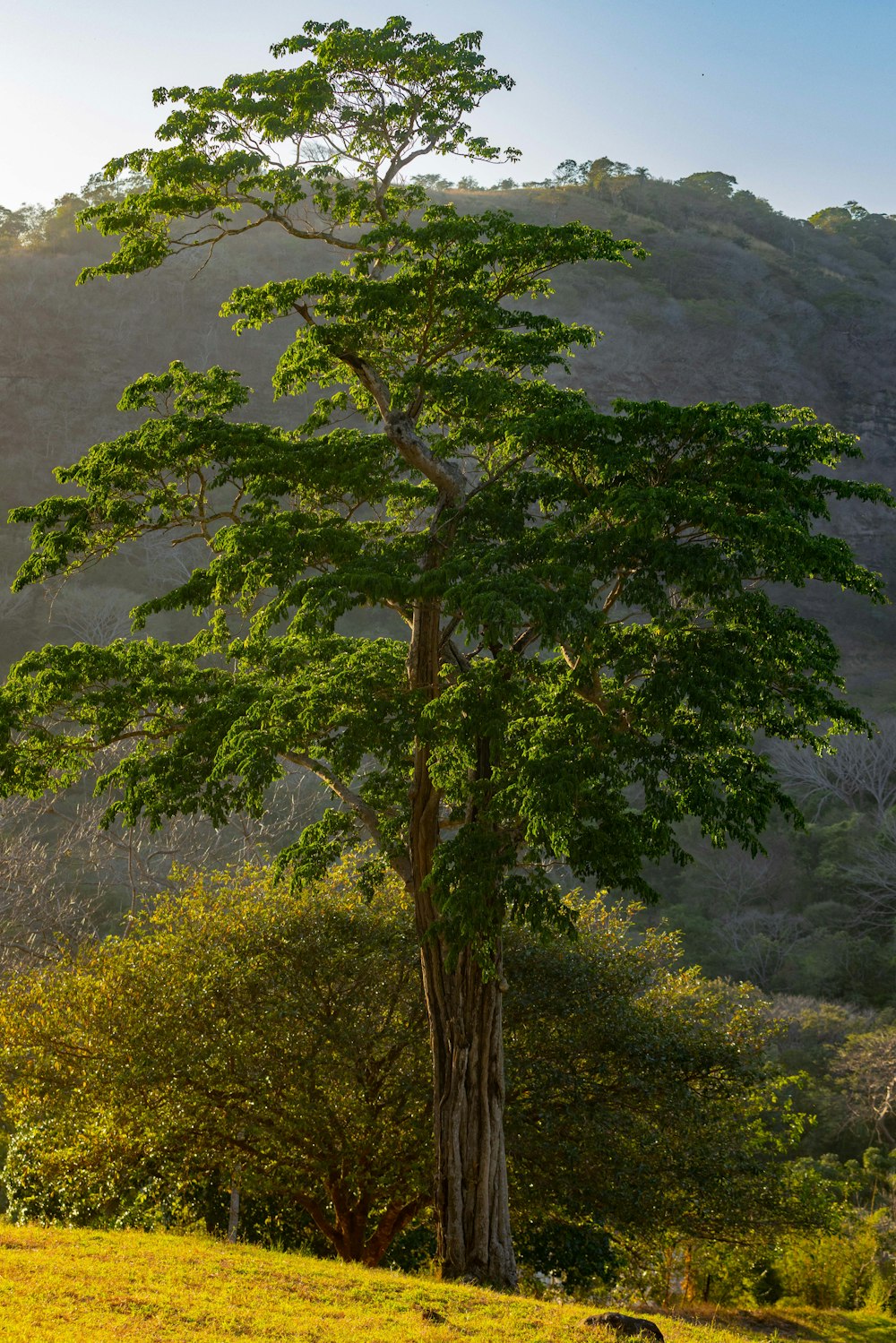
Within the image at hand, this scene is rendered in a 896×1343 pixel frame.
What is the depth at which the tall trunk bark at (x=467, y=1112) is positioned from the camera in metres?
9.85

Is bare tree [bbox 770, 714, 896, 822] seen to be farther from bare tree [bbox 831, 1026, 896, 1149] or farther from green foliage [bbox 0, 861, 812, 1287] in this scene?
green foliage [bbox 0, 861, 812, 1287]

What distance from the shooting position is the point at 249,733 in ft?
28.9

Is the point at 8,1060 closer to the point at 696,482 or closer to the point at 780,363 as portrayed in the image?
the point at 696,482

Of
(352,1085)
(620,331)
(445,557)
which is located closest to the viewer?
(445,557)

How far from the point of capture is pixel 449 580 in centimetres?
891

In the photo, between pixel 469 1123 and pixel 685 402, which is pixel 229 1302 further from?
pixel 685 402

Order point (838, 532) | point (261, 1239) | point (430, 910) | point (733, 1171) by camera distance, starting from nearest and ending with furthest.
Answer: point (430, 910), point (733, 1171), point (261, 1239), point (838, 532)

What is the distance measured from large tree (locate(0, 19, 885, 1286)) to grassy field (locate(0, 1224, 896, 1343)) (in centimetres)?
167

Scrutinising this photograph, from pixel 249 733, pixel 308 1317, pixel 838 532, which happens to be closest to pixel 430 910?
pixel 249 733

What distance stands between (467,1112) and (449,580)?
4.71 meters

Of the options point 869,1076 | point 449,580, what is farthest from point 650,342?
point 449,580

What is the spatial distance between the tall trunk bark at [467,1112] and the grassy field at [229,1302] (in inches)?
30.3

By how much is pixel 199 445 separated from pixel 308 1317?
7.11 m

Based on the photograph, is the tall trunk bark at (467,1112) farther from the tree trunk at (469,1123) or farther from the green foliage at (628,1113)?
the green foliage at (628,1113)
